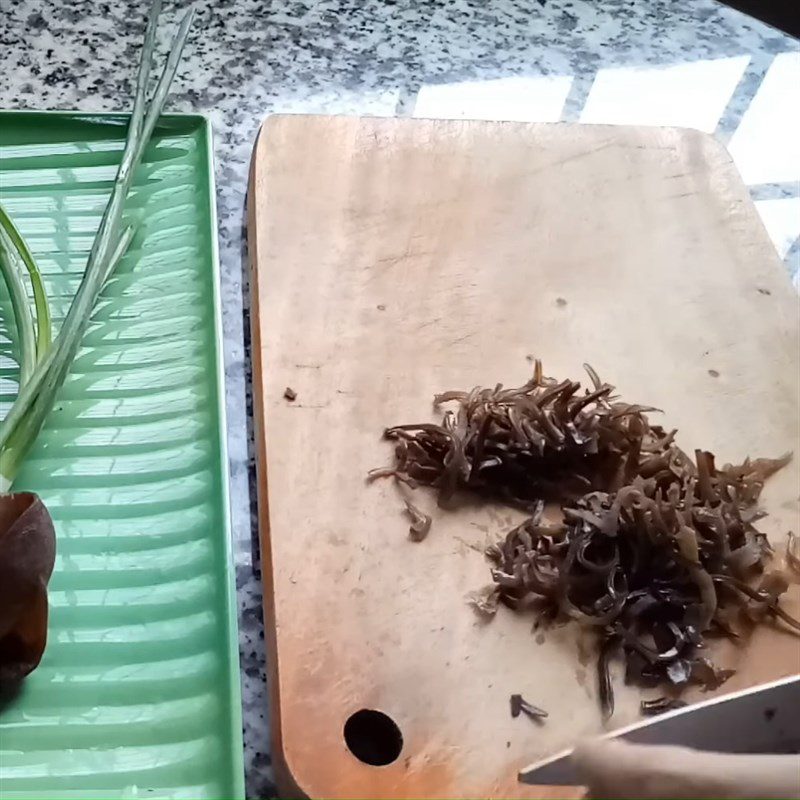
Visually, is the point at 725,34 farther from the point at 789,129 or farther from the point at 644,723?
the point at 644,723

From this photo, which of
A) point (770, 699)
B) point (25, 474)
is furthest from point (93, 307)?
point (770, 699)

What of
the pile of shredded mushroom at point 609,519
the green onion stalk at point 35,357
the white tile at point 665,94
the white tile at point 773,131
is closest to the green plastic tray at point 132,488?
the green onion stalk at point 35,357

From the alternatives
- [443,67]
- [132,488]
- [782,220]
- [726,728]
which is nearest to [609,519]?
[726,728]

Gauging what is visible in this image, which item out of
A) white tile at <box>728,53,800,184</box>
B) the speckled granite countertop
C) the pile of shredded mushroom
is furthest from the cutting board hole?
white tile at <box>728,53,800,184</box>

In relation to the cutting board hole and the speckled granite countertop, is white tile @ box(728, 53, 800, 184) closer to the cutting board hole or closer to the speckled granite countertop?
the speckled granite countertop

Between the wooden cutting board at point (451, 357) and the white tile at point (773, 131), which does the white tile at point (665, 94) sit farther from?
the wooden cutting board at point (451, 357)

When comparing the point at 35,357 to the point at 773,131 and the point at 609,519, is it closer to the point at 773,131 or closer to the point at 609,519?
the point at 609,519
